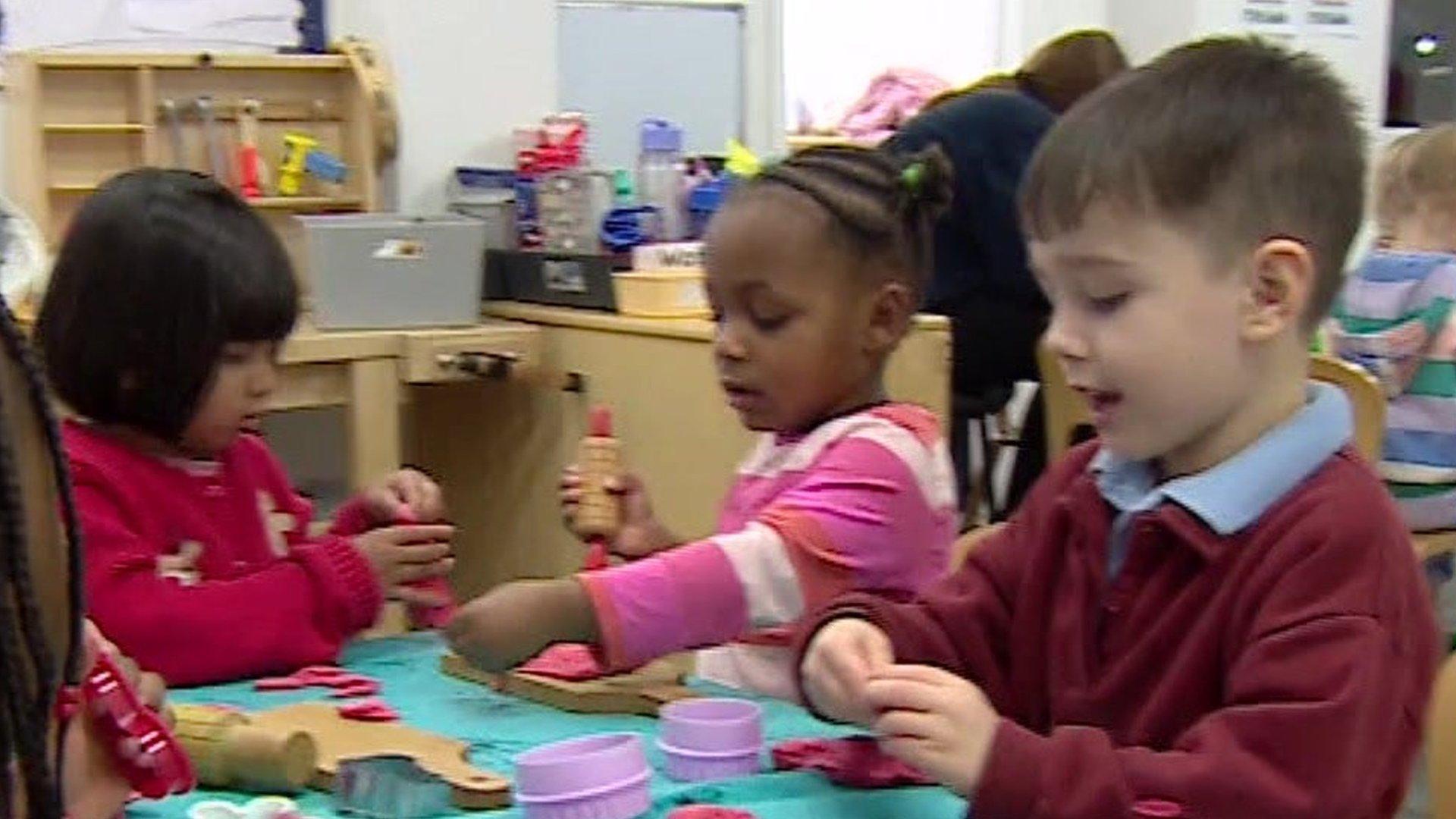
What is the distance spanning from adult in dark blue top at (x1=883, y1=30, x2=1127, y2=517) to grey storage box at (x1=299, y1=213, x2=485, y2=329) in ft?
2.99

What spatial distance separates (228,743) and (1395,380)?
6.68 feet

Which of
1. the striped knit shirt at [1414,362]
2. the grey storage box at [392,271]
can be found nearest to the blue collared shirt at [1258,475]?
the grey storage box at [392,271]

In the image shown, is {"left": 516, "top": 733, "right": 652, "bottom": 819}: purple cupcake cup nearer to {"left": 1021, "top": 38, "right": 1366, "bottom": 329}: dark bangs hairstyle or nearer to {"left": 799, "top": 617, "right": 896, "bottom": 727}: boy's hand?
{"left": 799, "top": 617, "right": 896, "bottom": 727}: boy's hand

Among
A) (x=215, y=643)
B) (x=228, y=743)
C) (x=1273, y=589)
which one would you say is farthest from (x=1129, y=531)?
(x=215, y=643)

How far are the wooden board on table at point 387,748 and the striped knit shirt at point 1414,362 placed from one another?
72.3 inches

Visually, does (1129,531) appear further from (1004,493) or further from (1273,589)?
(1004,493)

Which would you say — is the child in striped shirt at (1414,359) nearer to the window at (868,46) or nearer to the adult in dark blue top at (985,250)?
the adult in dark blue top at (985,250)

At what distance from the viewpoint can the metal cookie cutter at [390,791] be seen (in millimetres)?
945

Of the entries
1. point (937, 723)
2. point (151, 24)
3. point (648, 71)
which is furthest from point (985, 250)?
point (937, 723)

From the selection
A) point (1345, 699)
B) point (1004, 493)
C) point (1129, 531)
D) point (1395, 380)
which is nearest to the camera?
point (1345, 699)

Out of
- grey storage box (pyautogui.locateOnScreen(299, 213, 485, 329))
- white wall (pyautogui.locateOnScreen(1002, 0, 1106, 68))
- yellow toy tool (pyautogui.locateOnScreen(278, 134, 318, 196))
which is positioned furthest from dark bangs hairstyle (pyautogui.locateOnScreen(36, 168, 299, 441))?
white wall (pyautogui.locateOnScreen(1002, 0, 1106, 68))

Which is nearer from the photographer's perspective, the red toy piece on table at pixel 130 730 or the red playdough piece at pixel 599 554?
the red toy piece on table at pixel 130 730

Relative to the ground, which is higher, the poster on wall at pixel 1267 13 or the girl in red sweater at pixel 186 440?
the poster on wall at pixel 1267 13

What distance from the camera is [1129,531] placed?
0.92 m
